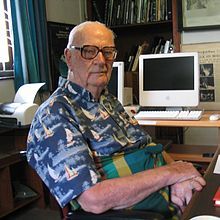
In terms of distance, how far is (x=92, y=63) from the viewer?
150 centimetres

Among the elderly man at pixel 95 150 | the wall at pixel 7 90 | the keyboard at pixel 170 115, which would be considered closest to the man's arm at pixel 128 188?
the elderly man at pixel 95 150

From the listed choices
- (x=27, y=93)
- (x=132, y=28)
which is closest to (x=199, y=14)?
(x=132, y=28)

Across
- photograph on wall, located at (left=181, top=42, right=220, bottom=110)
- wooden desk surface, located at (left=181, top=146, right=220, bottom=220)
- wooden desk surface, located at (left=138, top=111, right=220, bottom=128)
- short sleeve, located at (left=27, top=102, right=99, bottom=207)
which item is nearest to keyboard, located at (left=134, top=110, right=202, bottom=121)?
wooden desk surface, located at (left=138, top=111, right=220, bottom=128)

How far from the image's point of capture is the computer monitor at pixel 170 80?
257 centimetres

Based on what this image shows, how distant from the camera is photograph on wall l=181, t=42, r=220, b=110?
10.2ft

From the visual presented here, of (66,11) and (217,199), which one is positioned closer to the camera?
(217,199)

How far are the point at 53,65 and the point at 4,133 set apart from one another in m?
0.95

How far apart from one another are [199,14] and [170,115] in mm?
1096

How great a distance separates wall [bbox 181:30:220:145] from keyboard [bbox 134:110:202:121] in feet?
2.58

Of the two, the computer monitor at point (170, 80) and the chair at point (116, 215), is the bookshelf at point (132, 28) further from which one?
the chair at point (116, 215)

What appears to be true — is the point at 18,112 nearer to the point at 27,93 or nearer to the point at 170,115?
the point at 27,93

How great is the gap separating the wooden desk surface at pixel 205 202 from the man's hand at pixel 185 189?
29 mm

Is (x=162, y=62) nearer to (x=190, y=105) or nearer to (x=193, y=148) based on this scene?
(x=190, y=105)

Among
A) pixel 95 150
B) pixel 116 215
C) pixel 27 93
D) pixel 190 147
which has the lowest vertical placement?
pixel 190 147
